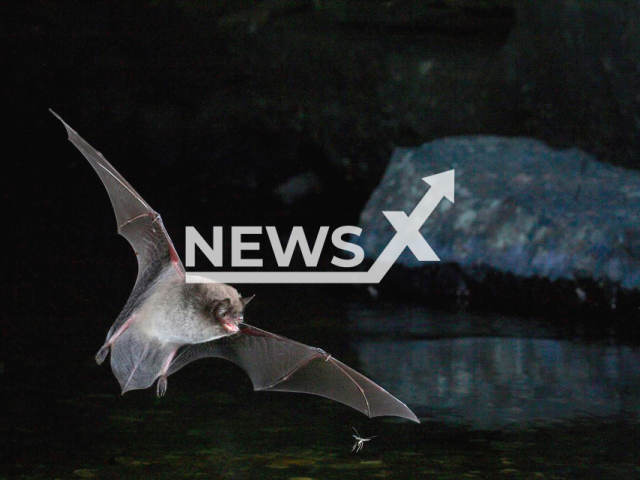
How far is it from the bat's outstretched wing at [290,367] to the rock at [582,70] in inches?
217

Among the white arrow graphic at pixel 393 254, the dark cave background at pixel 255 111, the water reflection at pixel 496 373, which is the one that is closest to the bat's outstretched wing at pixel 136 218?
the dark cave background at pixel 255 111

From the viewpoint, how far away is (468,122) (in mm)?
12273

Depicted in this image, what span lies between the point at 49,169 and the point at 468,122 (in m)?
6.14

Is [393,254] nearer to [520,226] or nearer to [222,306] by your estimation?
[520,226]

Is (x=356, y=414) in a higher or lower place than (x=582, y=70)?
lower

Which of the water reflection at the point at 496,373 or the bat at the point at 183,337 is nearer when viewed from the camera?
the bat at the point at 183,337

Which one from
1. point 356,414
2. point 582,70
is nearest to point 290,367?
point 356,414

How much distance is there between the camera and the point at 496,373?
6410 mm

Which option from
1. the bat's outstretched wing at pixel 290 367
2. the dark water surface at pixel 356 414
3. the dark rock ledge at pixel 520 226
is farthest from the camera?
the dark rock ledge at pixel 520 226

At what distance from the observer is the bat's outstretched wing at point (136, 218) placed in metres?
5.59

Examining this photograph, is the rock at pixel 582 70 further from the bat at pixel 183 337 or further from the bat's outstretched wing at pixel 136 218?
the bat's outstretched wing at pixel 136 218

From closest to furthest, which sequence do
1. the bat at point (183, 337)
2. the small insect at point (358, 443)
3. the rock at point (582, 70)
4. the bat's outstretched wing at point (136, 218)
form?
the small insect at point (358, 443), the bat at point (183, 337), the bat's outstretched wing at point (136, 218), the rock at point (582, 70)

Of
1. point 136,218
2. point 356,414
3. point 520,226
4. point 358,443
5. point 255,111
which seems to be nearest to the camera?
point 358,443

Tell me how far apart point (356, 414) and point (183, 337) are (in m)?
1.10
